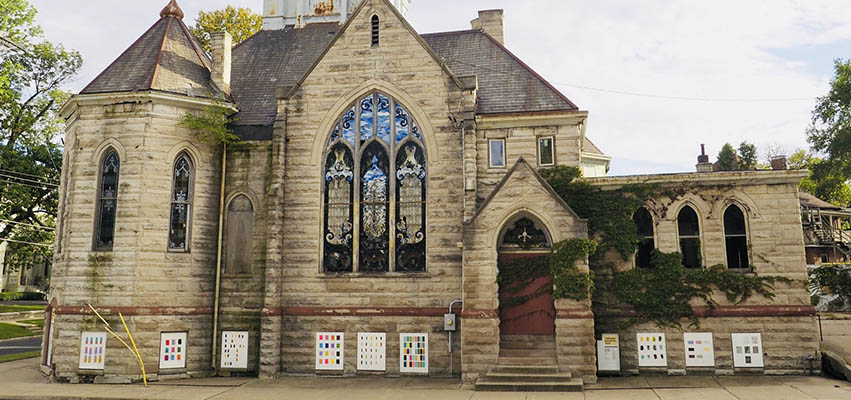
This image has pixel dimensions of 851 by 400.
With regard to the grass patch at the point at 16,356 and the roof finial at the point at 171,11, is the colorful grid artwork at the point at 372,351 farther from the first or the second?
the grass patch at the point at 16,356

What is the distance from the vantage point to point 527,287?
16.4 meters

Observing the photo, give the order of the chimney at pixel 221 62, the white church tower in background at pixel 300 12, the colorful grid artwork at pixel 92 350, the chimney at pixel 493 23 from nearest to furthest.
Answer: the colorful grid artwork at pixel 92 350 < the chimney at pixel 221 62 < the chimney at pixel 493 23 < the white church tower in background at pixel 300 12

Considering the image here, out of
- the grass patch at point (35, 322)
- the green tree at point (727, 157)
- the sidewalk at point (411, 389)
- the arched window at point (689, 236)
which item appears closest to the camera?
the sidewalk at point (411, 389)

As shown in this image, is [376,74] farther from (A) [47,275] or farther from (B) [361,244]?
(A) [47,275]

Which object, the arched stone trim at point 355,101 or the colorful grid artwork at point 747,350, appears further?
the arched stone trim at point 355,101

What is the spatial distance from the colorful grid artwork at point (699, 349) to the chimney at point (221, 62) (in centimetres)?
1699

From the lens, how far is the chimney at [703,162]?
83.6 ft

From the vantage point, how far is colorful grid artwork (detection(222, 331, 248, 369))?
17.5 meters

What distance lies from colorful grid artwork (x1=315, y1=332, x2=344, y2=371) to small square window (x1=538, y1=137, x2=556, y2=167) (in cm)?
840

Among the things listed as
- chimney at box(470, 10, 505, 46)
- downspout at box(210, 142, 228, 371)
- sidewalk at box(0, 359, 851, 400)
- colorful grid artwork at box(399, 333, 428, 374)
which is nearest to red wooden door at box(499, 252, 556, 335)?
sidewalk at box(0, 359, 851, 400)

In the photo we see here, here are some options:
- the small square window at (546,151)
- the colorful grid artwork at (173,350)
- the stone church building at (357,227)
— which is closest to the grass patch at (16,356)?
the stone church building at (357,227)

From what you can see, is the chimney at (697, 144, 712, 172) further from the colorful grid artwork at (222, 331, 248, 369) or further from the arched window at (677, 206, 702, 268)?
the colorful grid artwork at (222, 331, 248, 369)

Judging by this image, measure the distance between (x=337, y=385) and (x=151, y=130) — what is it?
32.2 feet

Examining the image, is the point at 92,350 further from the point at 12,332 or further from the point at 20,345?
the point at 12,332
